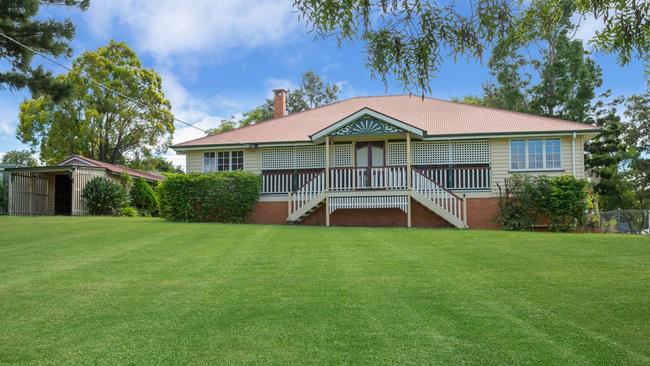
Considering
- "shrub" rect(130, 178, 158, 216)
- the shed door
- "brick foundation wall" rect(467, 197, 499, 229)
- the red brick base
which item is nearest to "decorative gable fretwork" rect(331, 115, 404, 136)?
the red brick base

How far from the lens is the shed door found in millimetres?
28688

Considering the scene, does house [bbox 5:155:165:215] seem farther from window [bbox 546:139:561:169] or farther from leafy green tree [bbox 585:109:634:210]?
leafy green tree [bbox 585:109:634:210]

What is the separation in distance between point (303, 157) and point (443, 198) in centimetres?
608

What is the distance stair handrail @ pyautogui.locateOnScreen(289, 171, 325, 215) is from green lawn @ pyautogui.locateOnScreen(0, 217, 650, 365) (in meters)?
8.61

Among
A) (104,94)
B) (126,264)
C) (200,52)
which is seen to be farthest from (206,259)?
(104,94)

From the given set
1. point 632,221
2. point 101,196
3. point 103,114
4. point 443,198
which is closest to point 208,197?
point 443,198

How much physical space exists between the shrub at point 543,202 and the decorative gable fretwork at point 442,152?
1.99 meters

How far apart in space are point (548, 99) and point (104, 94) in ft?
99.4

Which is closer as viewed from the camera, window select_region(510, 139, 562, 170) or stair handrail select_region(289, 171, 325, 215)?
window select_region(510, 139, 562, 170)

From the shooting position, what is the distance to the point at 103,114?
39.0m

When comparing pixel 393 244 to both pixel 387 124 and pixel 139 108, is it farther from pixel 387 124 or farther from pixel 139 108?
pixel 139 108

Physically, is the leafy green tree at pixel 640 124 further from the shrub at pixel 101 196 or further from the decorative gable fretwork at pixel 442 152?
the shrub at pixel 101 196

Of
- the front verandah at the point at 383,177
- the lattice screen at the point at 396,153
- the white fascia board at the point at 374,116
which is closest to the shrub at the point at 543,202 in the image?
the front verandah at the point at 383,177

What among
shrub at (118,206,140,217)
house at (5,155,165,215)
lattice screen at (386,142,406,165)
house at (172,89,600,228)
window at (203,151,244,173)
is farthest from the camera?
shrub at (118,206,140,217)
